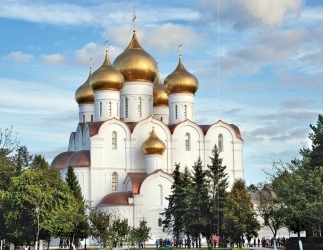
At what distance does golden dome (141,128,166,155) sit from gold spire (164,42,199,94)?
6155mm

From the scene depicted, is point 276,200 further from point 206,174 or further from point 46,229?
point 46,229

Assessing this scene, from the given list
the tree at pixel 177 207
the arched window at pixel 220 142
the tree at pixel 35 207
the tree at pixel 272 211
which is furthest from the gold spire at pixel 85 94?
the tree at pixel 272 211

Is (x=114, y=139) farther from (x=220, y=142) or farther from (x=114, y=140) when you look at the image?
(x=220, y=142)

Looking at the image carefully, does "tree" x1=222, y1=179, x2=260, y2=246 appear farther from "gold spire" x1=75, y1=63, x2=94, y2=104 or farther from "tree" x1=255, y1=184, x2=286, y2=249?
"gold spire" x1=75, y1=63, x2=94, y2=104

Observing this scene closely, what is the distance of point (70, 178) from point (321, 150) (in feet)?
68.0

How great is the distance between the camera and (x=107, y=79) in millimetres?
63531

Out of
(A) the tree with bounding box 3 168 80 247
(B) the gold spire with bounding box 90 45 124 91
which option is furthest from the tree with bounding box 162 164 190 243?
(B) the gold spire with bounding box 90 45 124 91

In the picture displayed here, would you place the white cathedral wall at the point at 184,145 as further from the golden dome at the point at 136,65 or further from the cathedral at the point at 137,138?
the golden dome at the point at 136,65

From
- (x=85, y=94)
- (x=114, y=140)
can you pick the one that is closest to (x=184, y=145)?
(x=114, y=140)

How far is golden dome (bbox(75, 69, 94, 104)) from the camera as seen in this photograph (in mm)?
68312

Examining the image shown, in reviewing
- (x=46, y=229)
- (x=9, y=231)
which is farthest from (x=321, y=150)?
(x=9, y=231)

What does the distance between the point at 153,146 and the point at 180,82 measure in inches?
307

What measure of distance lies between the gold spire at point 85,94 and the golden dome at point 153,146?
29.7 ft

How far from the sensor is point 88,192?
61375mm
